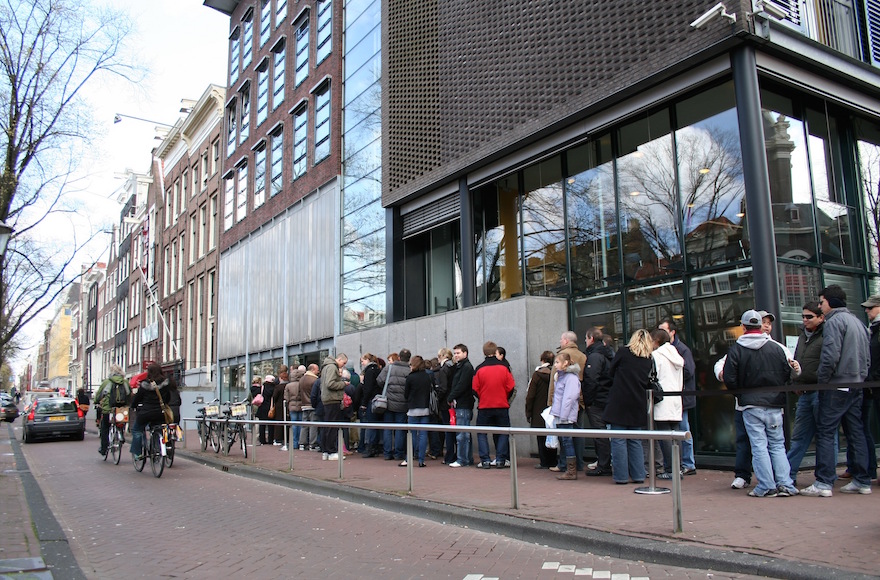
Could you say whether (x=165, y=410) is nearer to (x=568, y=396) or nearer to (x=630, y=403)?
(x=568, y=396)

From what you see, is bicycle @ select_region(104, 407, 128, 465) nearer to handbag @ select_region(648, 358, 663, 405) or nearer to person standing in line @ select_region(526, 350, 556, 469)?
person standing in line @ select_region(526, 350, 556, 469)

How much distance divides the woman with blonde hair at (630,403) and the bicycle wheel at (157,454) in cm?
738

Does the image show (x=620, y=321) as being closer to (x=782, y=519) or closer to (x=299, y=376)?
(x=782, y=519)

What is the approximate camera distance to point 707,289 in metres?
10.5

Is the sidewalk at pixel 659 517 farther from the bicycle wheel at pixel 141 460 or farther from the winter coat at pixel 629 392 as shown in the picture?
the bicycle wheel at pixel 141 460

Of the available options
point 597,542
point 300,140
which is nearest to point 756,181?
point 597,542

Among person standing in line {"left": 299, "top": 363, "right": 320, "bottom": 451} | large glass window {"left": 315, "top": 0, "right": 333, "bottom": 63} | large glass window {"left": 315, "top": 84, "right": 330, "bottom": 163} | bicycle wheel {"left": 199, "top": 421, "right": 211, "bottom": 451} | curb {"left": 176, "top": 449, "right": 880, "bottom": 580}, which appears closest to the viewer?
curb {"left": 176, "top": 449, "right": 880, "bottom": 580}

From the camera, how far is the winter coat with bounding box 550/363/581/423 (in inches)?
364

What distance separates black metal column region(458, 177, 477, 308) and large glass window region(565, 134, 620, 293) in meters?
2.67

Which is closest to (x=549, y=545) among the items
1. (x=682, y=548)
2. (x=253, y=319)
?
(x=682, y=548)

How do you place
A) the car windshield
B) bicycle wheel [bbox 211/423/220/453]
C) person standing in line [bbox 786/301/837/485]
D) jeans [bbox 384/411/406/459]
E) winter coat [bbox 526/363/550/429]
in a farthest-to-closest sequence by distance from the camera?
the car windshield
bicycle wheel [bbox 211/423/220/453]
jeans [bbox 384/411/406/459]
winter coat [bbox 526/363/550/429]
person standing in line [bbox 786/301/837/485]

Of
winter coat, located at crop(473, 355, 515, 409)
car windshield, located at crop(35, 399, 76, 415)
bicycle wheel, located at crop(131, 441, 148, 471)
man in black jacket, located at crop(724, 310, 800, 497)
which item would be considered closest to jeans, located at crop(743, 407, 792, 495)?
man in black jacket, located at crop(724, 310, 800, 497)

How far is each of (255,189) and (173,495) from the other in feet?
67.4

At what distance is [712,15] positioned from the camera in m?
9.66
